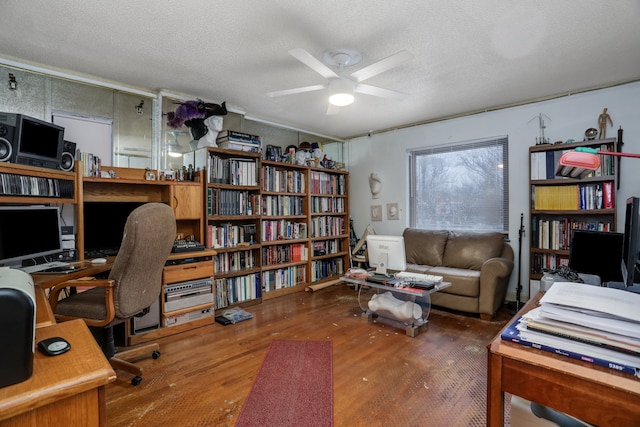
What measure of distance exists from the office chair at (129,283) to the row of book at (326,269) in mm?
2647

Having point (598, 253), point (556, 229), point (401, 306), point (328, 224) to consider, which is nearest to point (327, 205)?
point (328, 224)

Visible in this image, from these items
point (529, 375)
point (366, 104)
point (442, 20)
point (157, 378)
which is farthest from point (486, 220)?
point (157, 378)

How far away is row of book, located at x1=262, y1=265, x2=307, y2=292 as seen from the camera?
4020 mm

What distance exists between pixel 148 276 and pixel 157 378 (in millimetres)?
701

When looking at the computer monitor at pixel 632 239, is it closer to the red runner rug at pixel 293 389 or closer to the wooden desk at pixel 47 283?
the red runner rug at pixel 293 389

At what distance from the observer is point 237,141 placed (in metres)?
3.56

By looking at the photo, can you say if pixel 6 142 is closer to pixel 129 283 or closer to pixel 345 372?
pixel 129 283

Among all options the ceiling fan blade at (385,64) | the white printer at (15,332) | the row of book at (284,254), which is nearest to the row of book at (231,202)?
the row of book at (284,254)

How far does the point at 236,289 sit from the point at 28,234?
6.36 ft

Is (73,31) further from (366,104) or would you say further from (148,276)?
(366,104)

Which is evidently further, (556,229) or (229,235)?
(229,235)

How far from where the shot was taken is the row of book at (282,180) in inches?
159

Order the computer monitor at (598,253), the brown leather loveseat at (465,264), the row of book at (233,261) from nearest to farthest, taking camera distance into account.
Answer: the computer monitor at (598,253) < the brown leather loveseat at (465,264) < the row of book at (233,261)

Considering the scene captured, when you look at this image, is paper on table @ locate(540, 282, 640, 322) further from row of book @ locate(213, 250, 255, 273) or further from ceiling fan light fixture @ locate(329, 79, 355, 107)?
row of book @ locate(213, 250, 255, 273)
